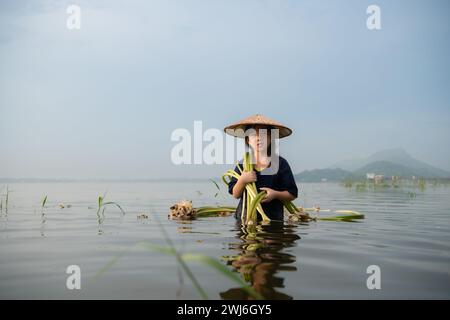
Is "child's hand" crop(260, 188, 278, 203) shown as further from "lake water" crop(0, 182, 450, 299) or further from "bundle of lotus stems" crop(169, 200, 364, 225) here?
"bundle of lotus stems" crop(169, 200, 364, 225)

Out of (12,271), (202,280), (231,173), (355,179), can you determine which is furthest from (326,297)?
(355,179)

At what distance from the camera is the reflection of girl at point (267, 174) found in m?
5.89

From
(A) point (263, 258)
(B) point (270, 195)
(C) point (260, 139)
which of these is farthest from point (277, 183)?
(A) point (263, 258)

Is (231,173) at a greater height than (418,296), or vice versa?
(231,173)

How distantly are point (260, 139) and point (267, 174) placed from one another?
0.58 m

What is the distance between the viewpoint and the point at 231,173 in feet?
21.1

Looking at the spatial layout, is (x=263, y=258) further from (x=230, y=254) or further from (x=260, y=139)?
(x=260, y=139)

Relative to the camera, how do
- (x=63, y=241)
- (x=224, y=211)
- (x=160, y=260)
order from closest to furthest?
(x=160, y=260), (x=63, y=241), (x=224, y=211)

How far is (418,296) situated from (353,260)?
3.32ft

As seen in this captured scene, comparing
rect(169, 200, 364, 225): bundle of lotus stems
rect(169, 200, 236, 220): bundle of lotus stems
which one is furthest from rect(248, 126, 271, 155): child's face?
rect(169, 200, 236, 220): bundle of lotus stems

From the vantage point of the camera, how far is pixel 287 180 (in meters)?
5.92

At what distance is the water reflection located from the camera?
252cm

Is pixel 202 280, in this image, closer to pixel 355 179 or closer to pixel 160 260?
pixel 160 260
